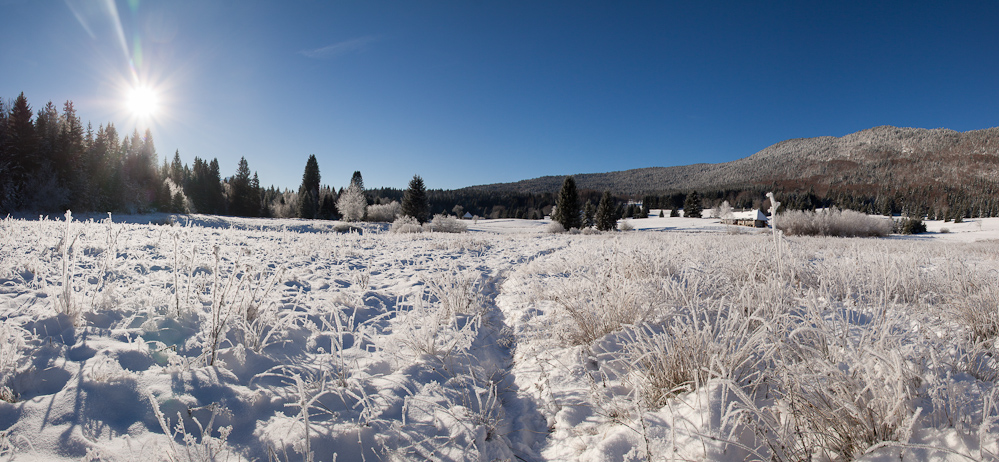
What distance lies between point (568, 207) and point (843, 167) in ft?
395

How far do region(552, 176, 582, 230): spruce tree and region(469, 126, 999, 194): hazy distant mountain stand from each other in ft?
258

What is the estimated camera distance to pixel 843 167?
340 feet

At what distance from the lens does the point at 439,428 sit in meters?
1.98

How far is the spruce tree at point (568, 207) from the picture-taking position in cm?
3262

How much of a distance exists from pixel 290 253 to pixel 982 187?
120547 mm

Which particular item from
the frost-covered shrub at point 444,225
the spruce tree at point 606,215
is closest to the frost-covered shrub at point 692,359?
the frost-covered shrub at point 444,225

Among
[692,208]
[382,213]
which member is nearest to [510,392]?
[382,213]

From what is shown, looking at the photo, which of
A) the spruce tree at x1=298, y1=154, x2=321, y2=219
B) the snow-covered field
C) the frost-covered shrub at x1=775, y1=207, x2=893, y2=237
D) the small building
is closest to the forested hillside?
the small building

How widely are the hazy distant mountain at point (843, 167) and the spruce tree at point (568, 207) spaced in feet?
258

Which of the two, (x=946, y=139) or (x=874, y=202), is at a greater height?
(x=946, y=139)

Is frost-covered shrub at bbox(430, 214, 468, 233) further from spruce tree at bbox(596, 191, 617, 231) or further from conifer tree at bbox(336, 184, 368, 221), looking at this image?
conifer tree at bbox(336, 184, 368, 221)

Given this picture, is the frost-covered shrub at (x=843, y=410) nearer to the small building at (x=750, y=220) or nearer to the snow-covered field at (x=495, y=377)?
the snow-covered field at (x=495, y=377)

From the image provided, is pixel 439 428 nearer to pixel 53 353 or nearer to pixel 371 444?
pixel 371 444

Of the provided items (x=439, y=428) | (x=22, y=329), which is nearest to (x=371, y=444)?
(x=439, y=428)
